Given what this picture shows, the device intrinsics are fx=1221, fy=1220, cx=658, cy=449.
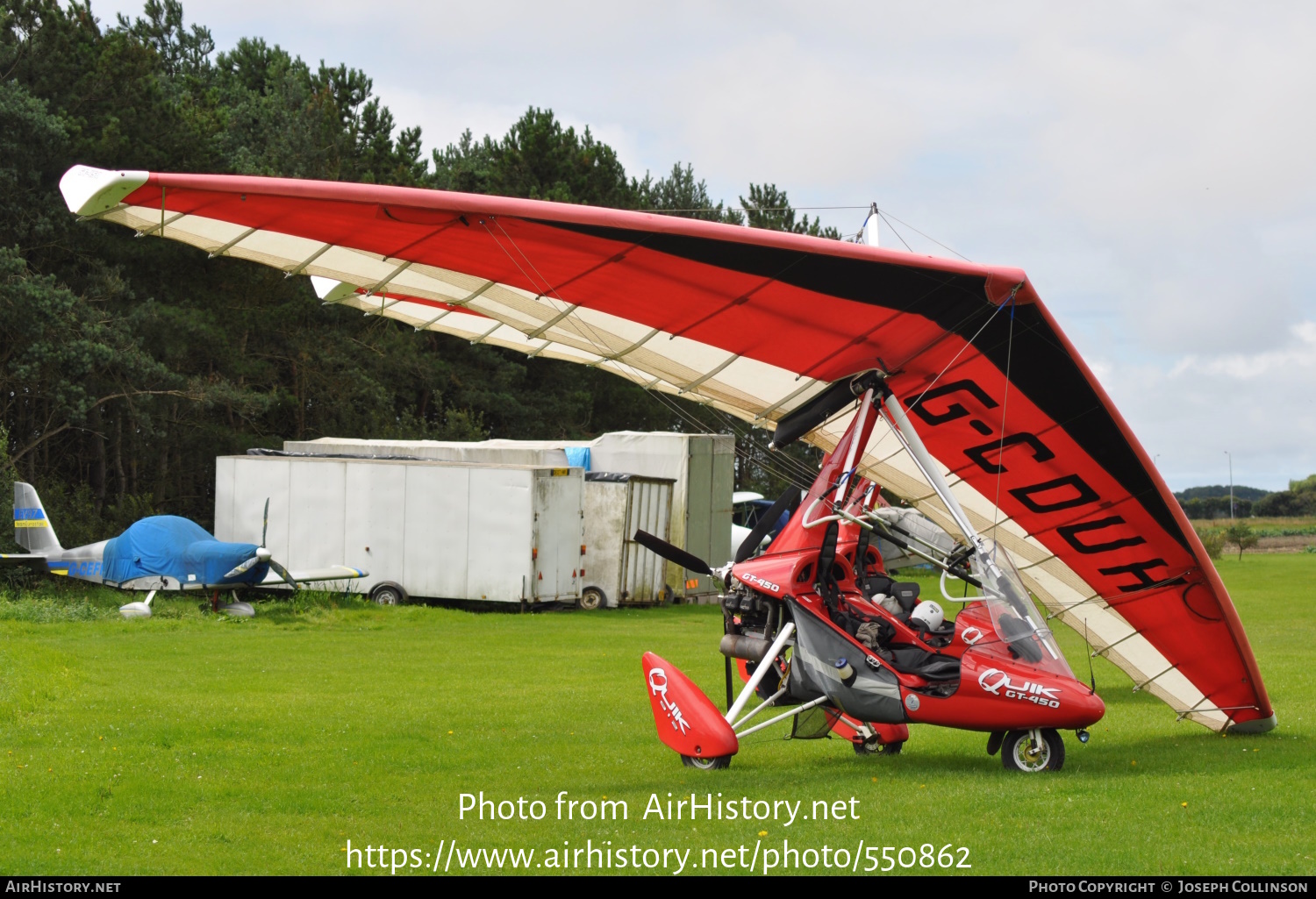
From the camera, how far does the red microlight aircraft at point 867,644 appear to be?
7.98 meters

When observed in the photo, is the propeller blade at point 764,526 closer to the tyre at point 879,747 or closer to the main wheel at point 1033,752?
the tyre at point 879,747

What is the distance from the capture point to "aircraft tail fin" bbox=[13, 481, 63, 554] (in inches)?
864

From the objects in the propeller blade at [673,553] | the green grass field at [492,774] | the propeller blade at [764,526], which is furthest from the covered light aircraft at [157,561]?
the propeller blade at [764,526]

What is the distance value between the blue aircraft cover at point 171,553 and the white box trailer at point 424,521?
2.16 metres

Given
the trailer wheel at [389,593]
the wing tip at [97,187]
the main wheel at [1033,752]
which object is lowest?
the trailer wheel at [389,593]

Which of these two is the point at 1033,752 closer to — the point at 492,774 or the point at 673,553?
the point at 673,553

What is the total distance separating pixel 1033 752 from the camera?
830 cm

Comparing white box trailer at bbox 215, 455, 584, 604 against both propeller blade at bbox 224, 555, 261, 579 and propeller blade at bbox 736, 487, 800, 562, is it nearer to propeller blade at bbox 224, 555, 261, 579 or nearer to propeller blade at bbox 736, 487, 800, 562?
propeller blade at bbox 224, 555, 261, 579

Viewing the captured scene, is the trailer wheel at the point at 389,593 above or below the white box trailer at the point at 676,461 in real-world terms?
below

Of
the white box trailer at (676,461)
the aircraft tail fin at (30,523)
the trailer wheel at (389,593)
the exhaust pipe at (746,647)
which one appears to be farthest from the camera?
the white box trailer at (676,461)

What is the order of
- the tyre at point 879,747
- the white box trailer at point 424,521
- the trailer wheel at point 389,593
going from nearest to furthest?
the tyre at point 879,747
the white box trailer at point 424,521
the trailer wheel at point 389,593

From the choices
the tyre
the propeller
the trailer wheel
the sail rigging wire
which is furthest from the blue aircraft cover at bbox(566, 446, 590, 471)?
the tyre

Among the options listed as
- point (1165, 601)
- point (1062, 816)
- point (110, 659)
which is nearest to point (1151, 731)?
point (1165, 601)

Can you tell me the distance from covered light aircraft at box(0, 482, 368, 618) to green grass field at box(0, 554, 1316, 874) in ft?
15.3
